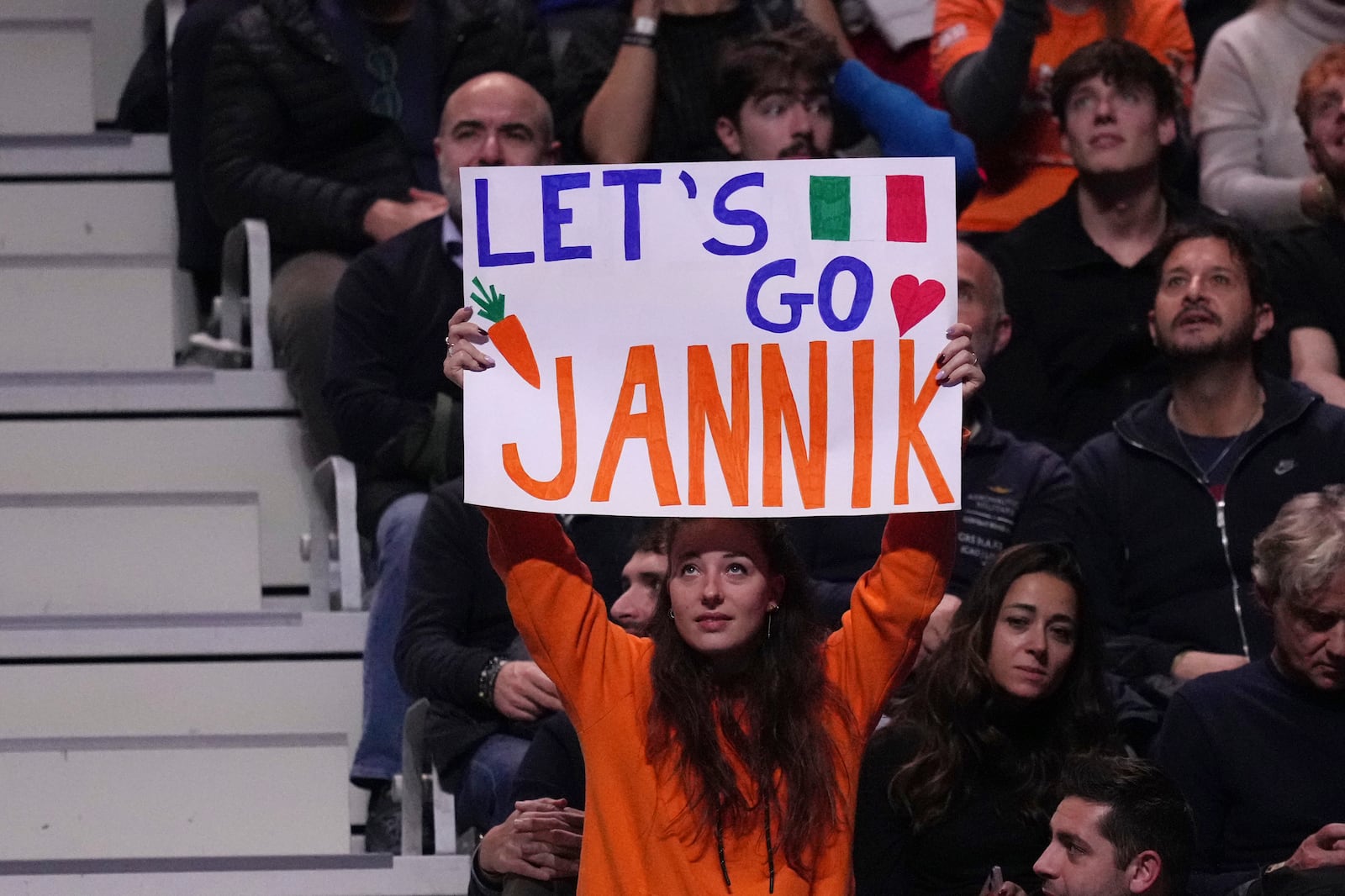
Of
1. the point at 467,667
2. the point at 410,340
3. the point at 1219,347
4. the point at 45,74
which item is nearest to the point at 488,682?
the point at 467,667

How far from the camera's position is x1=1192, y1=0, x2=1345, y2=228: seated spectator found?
5.07 metres

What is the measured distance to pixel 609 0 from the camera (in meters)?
5.40

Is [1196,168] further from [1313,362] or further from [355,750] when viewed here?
[355,750]

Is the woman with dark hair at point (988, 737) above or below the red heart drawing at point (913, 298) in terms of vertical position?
below

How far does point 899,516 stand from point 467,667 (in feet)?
3.62

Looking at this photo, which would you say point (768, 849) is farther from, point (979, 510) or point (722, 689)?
point (979, 510)

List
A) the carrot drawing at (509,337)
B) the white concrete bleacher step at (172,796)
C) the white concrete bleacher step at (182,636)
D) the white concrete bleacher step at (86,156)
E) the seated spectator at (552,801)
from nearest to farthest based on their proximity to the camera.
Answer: the carrot drawing at (509,337) < the seated spectator at (552,801) < the white concrete bleacher step at (172,796) < the white concrete bleacher step at (182,636) < the white concrete bleacher step at (86,156)

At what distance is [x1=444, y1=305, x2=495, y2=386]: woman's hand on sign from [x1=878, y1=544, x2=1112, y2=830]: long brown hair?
998 mm

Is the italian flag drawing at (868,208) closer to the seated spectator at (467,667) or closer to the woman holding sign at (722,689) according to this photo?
the woman holding sign at (722,689)

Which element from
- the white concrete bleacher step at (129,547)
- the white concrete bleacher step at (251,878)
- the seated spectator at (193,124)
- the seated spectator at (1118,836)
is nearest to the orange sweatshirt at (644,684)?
the seated spectator at (1118,836)

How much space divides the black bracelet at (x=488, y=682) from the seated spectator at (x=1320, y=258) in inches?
73.3

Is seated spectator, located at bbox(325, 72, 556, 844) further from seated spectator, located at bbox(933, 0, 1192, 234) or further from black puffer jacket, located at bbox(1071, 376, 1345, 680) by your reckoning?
black puffer jacket, located at bbox(1071, 376, 1345, 680)

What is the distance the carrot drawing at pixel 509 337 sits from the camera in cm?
277

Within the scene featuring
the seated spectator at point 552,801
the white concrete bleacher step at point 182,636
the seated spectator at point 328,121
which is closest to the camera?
the seated spectator at point 552,801
